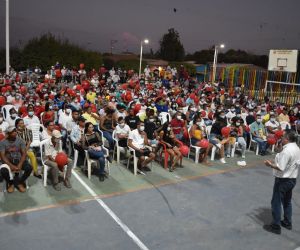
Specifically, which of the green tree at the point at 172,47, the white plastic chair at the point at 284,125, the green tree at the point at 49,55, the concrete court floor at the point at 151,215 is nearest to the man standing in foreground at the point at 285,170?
the concrete court floor at the point at 151,215

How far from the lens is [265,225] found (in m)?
5.76

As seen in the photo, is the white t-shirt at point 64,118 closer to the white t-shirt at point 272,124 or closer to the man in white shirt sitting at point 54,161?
the man in white shirt sitting at point 54,161

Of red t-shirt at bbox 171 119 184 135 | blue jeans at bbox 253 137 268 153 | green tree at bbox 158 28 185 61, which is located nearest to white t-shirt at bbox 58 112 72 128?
red t-shirt at bbox 171 119 184 135

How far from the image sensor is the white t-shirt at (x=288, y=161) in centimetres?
516

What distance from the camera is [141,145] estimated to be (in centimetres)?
836

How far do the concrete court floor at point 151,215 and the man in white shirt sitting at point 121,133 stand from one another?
0.93m

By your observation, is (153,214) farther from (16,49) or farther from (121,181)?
(16,49)

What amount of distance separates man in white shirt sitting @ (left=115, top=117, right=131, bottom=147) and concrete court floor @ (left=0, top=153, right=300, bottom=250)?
0.93 meters

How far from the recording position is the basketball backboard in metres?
20.7

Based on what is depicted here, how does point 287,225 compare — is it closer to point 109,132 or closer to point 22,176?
point 22,176

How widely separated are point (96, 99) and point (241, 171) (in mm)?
7312

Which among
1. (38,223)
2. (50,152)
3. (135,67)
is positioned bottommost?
(38,223)

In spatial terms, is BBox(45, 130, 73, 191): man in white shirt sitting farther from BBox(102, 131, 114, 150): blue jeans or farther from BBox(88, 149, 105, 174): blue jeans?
BBox(102, 131, 114, 150): blue jeans

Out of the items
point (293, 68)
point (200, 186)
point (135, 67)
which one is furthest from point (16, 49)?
point (200, 186)
